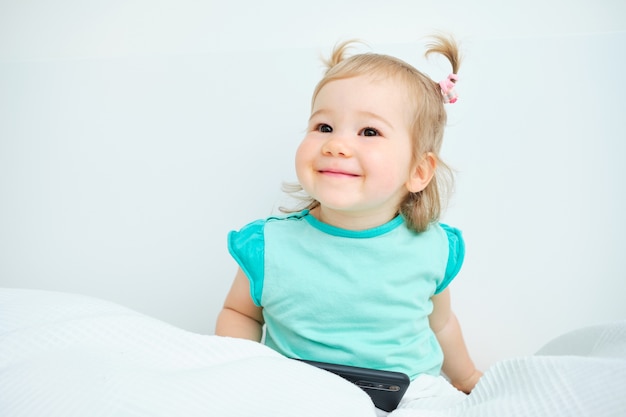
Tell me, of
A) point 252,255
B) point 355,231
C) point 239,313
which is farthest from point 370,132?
point 239,313

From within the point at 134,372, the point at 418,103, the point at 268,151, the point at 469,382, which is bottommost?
the point at 469,382

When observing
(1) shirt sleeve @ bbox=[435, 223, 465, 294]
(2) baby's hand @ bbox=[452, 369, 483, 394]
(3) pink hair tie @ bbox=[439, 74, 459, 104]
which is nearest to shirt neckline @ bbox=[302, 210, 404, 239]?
(1) shirt sleeve @ bbox=[435, 223, 465, 294]

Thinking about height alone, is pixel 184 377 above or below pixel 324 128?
below

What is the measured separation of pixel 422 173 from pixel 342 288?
A: 0.22 meters

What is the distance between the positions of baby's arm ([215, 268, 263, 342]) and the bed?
0.93 ft

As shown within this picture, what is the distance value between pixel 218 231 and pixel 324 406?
651 mm

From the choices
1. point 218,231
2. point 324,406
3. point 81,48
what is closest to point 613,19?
point 218,231

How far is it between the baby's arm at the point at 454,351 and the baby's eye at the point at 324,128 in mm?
381

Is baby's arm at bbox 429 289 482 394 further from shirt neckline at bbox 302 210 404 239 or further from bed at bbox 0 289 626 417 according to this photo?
bed at bbox 0 289 626 417

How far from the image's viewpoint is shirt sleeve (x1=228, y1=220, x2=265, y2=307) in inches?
31.1

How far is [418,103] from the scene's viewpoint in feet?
2.58

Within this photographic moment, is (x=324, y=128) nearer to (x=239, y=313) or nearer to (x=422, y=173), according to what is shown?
(x=422, y=173)

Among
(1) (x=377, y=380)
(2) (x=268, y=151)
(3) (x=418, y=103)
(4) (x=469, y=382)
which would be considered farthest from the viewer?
(2) (x=268, y=151)

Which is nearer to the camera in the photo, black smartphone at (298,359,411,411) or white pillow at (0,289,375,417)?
white pillow at (0,289,375,417)
